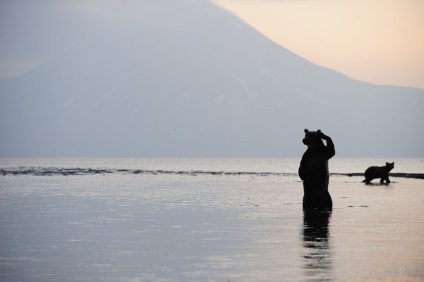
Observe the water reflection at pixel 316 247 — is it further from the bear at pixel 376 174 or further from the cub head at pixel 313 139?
the bear at pixel 376 174

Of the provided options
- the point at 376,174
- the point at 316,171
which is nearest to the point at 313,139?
the point at 316,171

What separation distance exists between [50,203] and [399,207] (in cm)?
1421

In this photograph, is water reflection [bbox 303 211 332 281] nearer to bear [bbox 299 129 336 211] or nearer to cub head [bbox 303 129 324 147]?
bear [bbox 299 129 336 211]

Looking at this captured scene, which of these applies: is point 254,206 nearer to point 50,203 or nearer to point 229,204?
point 229,204

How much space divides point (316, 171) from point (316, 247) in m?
10.9

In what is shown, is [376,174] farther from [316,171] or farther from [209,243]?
[209,243]

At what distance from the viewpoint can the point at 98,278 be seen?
14.8m

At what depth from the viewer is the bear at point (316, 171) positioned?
30.2 meters

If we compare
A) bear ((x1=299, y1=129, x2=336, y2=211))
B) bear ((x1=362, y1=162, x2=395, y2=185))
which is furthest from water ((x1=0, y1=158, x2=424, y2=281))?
bear ((x1=362, y1=162, x2=395, y2=185))

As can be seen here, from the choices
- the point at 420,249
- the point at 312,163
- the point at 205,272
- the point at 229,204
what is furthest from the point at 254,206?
the point at 205,272

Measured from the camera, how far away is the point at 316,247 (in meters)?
19.2

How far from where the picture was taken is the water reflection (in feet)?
50.3

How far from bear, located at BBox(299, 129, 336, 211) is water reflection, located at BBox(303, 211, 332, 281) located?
1676mm

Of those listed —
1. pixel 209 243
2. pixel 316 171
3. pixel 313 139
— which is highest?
pixel 313 139
